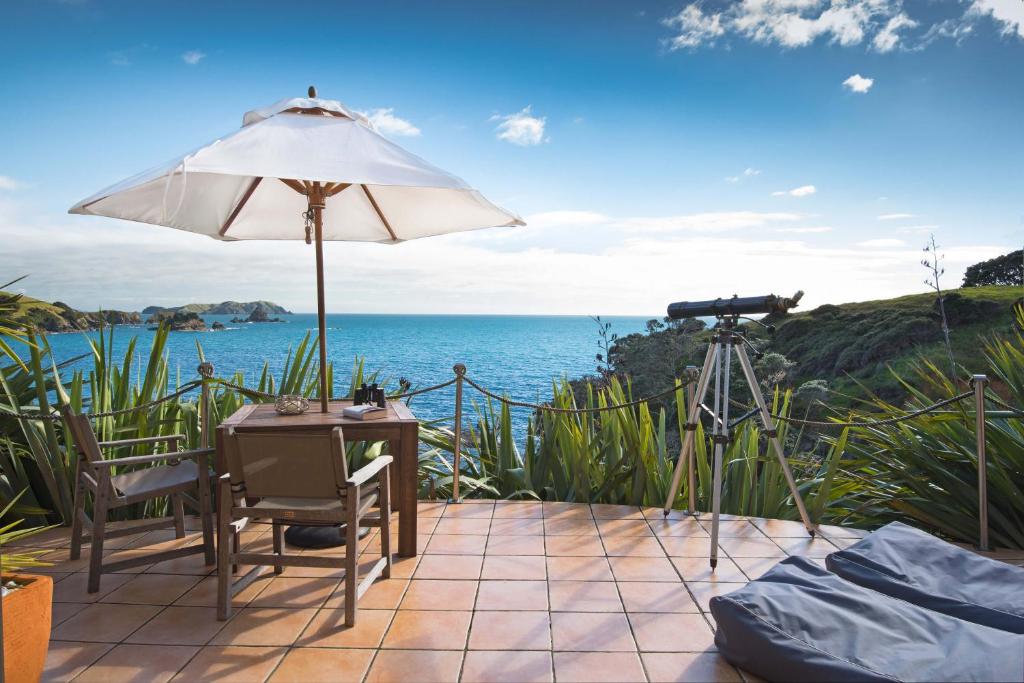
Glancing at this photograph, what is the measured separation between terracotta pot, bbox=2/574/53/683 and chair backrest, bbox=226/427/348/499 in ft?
2.37

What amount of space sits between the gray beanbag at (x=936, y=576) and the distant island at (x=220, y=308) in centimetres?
3393

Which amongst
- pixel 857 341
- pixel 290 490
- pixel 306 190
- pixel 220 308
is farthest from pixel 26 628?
pixel 220 308

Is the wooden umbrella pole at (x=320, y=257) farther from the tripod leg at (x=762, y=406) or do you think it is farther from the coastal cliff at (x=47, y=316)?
the tripod leg at (x=762, y=406)

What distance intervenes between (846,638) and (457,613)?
1396 millimetres

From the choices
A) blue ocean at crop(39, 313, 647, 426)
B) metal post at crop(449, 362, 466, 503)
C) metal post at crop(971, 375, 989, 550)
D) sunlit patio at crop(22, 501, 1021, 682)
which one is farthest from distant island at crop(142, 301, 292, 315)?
metal post at crop(971, 375, 989, 550)

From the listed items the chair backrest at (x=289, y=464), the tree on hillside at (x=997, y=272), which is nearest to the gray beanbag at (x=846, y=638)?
the chair backrest at (x=289, y=464)

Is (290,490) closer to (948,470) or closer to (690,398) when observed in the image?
(690,398)

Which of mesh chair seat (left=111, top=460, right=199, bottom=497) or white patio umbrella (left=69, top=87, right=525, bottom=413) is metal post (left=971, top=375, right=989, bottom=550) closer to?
white patio umbrella (left=69, top=87, right=525, bottom=413)

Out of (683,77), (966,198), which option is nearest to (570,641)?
(683,77)

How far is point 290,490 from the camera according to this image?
2.54 metres

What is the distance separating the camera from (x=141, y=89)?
10.3m

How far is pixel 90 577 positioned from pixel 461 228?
2.55m

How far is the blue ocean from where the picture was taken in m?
32.2

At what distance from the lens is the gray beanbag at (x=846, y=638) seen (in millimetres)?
1764
